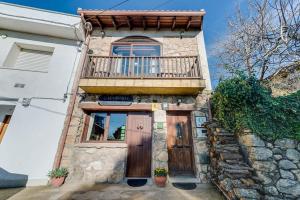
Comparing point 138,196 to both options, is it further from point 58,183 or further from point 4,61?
point 4,61

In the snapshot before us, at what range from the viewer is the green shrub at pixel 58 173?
410 cm

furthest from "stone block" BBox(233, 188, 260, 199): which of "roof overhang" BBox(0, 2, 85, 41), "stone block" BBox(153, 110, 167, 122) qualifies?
"roof overhang" BBox(0, 2, 85, 41)

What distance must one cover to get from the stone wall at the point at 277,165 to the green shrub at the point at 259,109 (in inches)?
7.9

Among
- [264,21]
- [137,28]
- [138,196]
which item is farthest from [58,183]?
[264,21]

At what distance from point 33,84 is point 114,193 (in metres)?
4.64

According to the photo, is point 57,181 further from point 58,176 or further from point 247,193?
point 247,193

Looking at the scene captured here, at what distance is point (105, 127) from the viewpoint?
508 centimetres

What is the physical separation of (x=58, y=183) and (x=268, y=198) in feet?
16.9

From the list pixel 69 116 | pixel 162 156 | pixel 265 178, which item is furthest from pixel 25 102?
pixel 265 178

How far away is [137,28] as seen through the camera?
6695 millimetres

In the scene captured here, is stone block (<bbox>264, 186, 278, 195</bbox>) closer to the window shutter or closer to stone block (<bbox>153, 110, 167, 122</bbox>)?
stone block (<bbox>153, 110, 167, 122</bbox>)

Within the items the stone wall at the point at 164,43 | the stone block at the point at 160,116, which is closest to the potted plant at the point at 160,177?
the stone block at the point at 160,116

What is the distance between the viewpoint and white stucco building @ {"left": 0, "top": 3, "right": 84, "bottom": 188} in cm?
430

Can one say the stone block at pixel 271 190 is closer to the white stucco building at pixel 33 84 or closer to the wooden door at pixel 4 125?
the white stucco building at pixel 33 84
